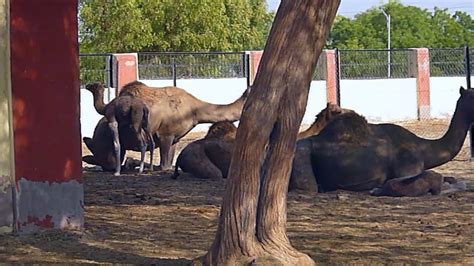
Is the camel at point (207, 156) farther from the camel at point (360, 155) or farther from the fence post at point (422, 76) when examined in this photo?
the fence post at point (422, 76)

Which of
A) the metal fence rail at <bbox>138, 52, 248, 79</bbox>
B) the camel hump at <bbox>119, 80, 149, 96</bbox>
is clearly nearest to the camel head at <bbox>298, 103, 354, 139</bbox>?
the camel hump at <bbox>119, 80, 149, 96</bbox>

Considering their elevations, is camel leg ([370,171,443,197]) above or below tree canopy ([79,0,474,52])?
below

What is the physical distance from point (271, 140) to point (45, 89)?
3.24 m

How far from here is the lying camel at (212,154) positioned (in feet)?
53.8

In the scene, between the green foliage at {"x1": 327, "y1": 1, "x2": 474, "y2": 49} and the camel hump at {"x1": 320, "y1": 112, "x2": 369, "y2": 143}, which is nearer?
the camel hump at {"x1": 320, "y1": 112, "x2": 369, "y2": 143}

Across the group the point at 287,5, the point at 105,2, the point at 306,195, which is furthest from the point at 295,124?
the point at 105,2

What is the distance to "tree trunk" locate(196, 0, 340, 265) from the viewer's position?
8367mm

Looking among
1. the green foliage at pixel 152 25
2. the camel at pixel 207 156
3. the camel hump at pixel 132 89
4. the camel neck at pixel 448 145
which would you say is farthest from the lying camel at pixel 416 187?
the green foliage at pixel 152 25

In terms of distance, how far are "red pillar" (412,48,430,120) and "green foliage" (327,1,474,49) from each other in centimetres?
3072

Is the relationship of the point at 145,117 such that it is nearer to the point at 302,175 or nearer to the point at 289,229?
the point at 302,175

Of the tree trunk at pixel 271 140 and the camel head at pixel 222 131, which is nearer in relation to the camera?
the tree trunk at pixel 271 140

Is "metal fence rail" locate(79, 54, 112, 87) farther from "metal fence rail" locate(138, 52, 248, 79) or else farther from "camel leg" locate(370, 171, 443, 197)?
"camel leg" locate(370, 171, 443, 197)

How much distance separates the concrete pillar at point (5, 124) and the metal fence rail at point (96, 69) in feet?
55.5

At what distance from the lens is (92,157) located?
1923 centimetres
